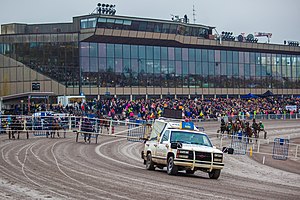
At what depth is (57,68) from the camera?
233ft

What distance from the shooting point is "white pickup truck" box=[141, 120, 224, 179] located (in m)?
19.4

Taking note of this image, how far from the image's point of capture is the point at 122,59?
7625 centimetres

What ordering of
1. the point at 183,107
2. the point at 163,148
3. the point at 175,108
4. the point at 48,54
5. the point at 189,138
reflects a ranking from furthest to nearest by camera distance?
the point at 48,54 → the point at 183,107 → the point at 175,108 → the point at 189,138 → the point at 163,148

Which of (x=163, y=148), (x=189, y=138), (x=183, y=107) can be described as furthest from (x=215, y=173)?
(x=183, y=107)

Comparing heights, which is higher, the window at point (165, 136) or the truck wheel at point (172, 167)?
the window at point (165, 136)

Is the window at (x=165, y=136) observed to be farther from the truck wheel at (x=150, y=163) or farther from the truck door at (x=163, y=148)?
the truck wheel at (x=150, y=163)

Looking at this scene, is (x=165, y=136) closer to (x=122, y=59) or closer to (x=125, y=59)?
(x=122, y=59)

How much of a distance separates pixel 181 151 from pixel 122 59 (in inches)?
2262

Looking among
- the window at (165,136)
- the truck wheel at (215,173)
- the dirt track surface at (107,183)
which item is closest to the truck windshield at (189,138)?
the window at (165,136)

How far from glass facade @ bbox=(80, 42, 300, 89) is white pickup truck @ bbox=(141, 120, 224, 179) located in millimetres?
51270

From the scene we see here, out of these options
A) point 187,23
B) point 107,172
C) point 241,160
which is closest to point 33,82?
point 187,23

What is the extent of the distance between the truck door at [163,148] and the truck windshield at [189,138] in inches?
10.1

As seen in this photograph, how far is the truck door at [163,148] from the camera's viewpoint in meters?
20.3

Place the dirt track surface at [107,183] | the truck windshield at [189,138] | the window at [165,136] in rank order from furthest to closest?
the window at [165,136], the truck windshield at [189,138], the dirt track surface at [107,183]
